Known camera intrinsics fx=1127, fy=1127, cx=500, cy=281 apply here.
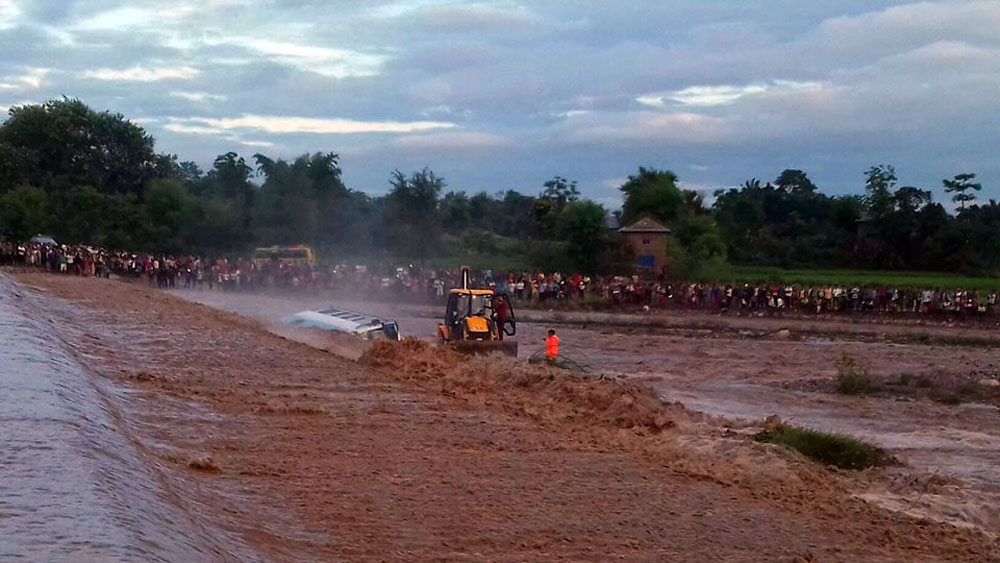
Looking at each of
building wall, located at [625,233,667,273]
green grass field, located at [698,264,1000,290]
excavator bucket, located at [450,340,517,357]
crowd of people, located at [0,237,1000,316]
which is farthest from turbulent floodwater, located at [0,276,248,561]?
building wall, located at [625,233,667,273]

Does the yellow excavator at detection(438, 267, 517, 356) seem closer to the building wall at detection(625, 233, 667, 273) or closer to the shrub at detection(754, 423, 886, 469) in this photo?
the shrub at detection(754, 423, 886, 469)

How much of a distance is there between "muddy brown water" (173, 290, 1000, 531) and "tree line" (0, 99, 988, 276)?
1782 centimetres

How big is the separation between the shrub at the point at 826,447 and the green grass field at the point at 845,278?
36.8m

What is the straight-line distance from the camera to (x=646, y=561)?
1022 centimetres

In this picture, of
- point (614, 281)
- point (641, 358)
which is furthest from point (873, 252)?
point (641, 358)

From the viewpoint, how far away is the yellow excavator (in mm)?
23875

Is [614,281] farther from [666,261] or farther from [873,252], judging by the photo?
[873,252]

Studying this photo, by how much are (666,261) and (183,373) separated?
4653cm

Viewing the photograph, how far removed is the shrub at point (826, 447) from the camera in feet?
58.4

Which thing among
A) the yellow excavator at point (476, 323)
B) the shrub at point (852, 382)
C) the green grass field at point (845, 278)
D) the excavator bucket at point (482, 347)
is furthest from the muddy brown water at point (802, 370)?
the green grass field at point (845, 278)

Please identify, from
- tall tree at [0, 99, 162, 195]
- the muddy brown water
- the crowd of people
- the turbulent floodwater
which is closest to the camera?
the turbulent floodwater

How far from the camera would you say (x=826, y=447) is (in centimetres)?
1808

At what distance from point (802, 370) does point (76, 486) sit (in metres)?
27.8

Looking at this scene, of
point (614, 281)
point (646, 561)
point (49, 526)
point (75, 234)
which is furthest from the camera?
point (75, 234)
